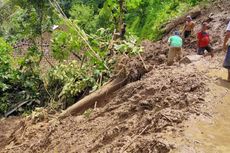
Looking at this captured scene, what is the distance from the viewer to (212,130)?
543 centimetres

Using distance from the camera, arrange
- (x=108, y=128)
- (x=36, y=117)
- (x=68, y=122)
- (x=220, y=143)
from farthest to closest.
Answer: (x=36, y=117), (x=68, y=122), (x=108, y=128), (x=220, y=143)

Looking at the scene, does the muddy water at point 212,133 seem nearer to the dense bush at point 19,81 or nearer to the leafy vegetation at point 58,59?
the leafy vegetation at point 58,59

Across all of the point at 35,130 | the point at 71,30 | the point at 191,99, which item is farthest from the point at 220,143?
the point at 71,30

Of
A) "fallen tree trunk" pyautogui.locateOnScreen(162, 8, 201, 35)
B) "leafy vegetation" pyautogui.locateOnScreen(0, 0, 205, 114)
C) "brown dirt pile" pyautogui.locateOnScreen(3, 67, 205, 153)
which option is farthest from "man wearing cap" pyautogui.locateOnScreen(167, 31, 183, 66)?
"fallen tree trunk" pyautogui.locateOnScreen(162, 8, 201, 35)

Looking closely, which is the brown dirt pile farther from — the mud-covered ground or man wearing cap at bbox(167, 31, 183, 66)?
man wearing cap at bbox(167, 31, 183, 66)

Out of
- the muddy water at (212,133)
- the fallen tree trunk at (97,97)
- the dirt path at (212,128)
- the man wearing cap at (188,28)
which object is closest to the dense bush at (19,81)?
the fallen tree trunk at (97,97)

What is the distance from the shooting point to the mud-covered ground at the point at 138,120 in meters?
5.48

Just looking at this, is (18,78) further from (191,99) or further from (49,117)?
(191,99)

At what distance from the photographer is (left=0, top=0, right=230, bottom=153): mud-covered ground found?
216 inches

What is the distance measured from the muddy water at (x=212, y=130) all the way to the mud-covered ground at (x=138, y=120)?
9 cm

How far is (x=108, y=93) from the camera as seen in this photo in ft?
30.3

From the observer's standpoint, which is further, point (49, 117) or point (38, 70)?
point (38, 70)

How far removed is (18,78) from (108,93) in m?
4.73

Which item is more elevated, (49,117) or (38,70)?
(38,70)
